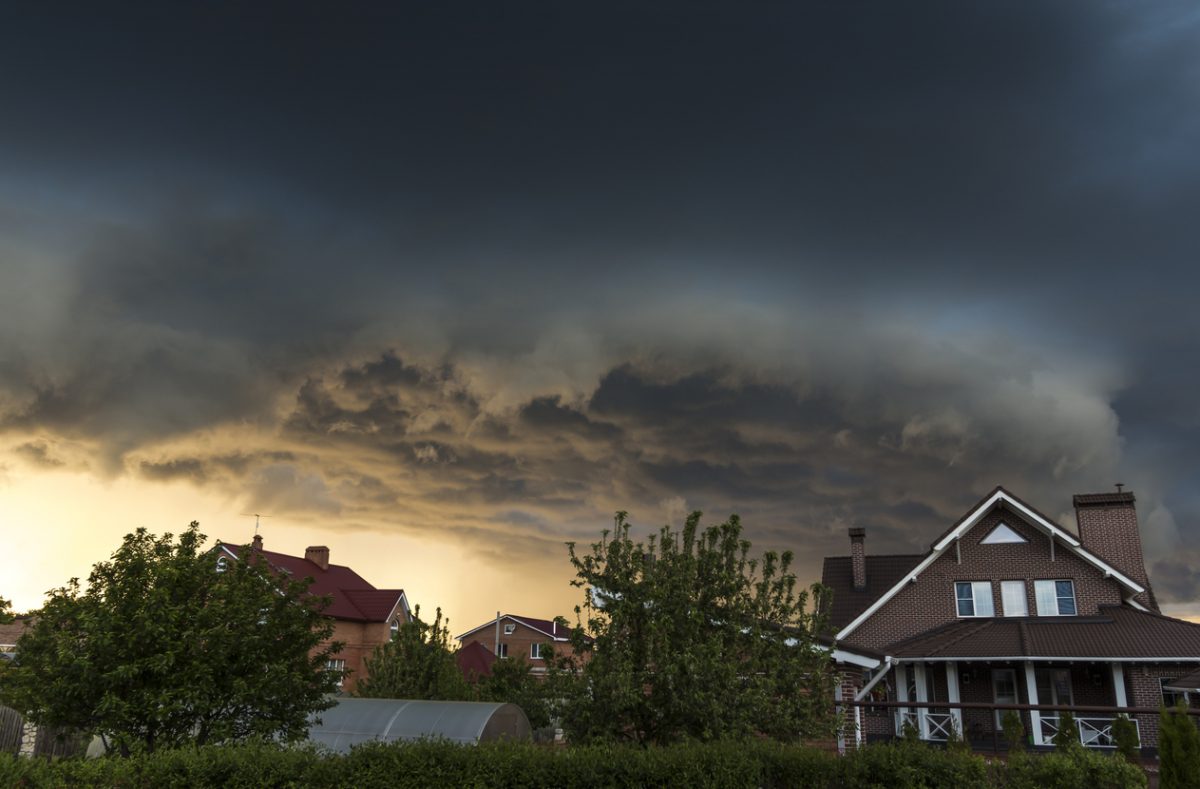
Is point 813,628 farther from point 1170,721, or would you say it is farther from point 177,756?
Answer: point 177,756

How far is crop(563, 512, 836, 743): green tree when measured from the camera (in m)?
14.6

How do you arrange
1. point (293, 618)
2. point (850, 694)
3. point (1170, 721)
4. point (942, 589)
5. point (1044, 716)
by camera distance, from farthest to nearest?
point (942, 589) < point (1044, 716) < point (850, 694) < point (293, 618) < point (1170, 721)

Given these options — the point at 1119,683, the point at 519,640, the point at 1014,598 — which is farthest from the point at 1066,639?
the point at 519,640

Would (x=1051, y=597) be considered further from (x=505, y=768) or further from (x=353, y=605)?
(x=353, y=605)

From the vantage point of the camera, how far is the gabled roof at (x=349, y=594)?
188ft

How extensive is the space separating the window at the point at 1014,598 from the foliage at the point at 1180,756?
19.0 meters

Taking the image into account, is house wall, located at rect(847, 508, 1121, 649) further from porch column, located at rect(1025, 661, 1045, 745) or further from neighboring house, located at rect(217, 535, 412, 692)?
neighboring house, located at rect(217, 535, 412, 692)

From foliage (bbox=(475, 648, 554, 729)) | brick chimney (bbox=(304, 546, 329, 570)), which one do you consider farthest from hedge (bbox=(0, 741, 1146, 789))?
brick chimney (bbox=(304, 546, 329, 570))

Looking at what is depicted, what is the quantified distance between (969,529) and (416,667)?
74.4 ft

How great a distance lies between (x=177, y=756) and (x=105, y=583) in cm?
559

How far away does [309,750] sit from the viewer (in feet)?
42.1

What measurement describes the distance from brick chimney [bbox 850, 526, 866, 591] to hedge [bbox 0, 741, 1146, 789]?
2587 centimetres

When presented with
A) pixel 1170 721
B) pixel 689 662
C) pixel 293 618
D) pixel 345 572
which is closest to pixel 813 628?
pixel 689 662

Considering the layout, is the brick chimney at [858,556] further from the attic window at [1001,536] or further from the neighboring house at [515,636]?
the neighboring house at [515,636]
